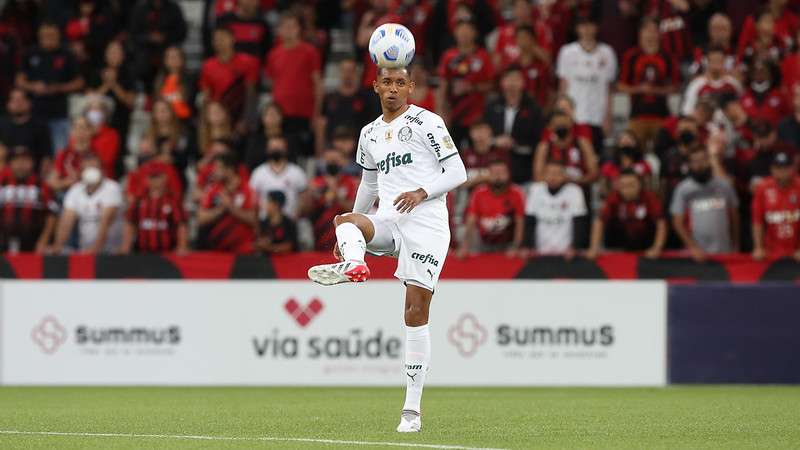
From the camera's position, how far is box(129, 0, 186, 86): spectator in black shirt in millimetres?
20719

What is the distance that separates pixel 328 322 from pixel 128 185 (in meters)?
3.73

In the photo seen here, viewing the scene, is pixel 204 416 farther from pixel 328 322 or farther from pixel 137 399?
pixel 328 322

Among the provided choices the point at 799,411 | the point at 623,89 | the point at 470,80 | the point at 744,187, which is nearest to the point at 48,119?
the point at 470,80

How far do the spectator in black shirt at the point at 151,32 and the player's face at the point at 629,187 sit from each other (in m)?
7.61

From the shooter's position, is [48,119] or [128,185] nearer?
[128,185]

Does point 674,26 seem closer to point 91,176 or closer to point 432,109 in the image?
point 432,109

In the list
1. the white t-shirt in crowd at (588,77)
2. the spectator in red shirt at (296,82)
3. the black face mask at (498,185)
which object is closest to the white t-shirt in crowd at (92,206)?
the spectator in red shirt at (296,82)

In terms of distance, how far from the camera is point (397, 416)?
11023 mm

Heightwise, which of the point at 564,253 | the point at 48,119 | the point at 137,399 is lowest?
the point at 137,399

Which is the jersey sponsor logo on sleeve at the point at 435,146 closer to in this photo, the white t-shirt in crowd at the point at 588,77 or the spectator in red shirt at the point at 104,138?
the white t-shirt in crowd at the point at 588,77

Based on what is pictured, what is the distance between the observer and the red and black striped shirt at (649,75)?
738 inches

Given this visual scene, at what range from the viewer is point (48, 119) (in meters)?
20.4

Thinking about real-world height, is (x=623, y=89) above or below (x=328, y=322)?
above

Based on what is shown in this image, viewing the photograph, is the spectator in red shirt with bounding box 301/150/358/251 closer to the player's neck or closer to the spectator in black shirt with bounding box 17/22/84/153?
the spectator in black shirt with bounding box 17/22/84/153
